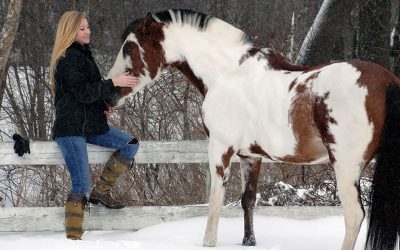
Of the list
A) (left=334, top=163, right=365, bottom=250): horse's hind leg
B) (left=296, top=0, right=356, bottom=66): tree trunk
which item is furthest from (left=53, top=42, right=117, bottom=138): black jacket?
(left=296, top=0, right=356, bottom=66): tree trunk

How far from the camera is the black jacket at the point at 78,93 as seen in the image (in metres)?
4.40

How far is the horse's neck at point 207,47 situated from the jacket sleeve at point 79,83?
61cm

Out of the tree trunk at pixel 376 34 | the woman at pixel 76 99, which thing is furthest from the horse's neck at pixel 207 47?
the tree trunk at pixel 376 34

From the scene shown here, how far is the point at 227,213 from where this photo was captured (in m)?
5.19

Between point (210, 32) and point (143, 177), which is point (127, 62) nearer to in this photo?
point (210, 32)

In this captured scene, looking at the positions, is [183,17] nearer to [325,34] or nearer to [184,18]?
[184,18]

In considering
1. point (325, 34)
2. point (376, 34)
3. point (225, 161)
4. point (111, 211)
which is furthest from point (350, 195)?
point (376, 34)

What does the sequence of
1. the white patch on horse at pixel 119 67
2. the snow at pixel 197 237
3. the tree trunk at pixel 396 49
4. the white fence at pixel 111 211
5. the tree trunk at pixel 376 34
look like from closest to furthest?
the snow at pixel 197 237 < the white patch on horse at pixel 119 67 < the white fence at pixel 111 211 < the tree trunk at pixel 376 34 < the tree trunk at pixel 396 49

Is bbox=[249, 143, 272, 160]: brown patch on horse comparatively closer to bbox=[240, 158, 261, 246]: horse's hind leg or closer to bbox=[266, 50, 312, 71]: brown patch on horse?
bbox=[240, 158, 261, 246]: horse's hind leg

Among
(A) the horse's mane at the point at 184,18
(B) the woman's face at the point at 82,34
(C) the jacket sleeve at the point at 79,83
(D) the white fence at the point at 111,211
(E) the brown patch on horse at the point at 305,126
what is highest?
(A) the horse's mane at the point at 184,18

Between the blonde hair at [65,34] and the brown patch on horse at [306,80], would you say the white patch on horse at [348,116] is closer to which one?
the brown patch on horse at [306,80]

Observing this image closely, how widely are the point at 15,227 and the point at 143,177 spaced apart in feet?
6.65

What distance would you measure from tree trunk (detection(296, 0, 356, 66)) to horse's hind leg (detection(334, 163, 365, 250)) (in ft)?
12.0

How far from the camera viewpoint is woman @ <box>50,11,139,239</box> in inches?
174
